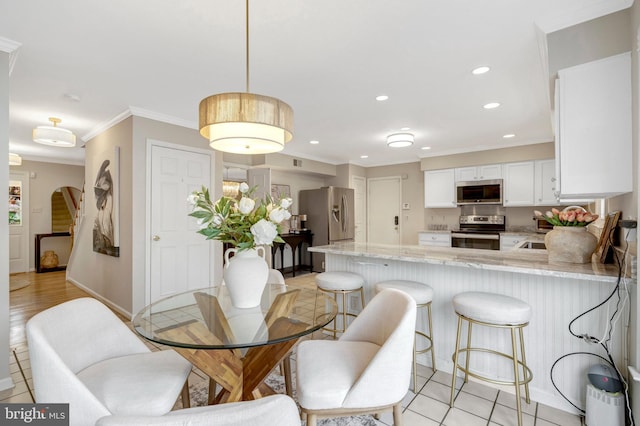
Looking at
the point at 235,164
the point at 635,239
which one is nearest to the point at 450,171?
the point at 235,164

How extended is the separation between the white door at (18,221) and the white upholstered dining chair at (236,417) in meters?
7.93

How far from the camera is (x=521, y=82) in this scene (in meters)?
2.85

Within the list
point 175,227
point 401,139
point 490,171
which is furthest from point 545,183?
point 175,227

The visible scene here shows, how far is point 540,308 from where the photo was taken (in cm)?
200

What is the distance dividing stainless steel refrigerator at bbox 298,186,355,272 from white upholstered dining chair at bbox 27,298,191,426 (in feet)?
15.6

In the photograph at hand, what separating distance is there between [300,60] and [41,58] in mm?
2063

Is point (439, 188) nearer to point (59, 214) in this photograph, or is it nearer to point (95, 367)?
point (95, 367)

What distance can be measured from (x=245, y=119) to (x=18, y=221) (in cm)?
744

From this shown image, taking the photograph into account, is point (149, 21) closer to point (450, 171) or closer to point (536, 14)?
point (536, 14)

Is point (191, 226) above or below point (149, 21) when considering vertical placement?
below

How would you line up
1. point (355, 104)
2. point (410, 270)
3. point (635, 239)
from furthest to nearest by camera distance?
point (355, 104), point (410, 270), point (635, 239)

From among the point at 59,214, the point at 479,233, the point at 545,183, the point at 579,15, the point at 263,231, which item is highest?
the point at 579,15

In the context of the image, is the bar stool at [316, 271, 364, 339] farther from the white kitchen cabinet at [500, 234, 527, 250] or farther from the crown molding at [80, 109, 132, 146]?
the white kitchen cabinet at [500, 234, 527, 250]

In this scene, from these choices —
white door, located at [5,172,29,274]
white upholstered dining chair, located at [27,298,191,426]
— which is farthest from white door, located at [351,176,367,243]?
white door, located at [5,172,29,274]
